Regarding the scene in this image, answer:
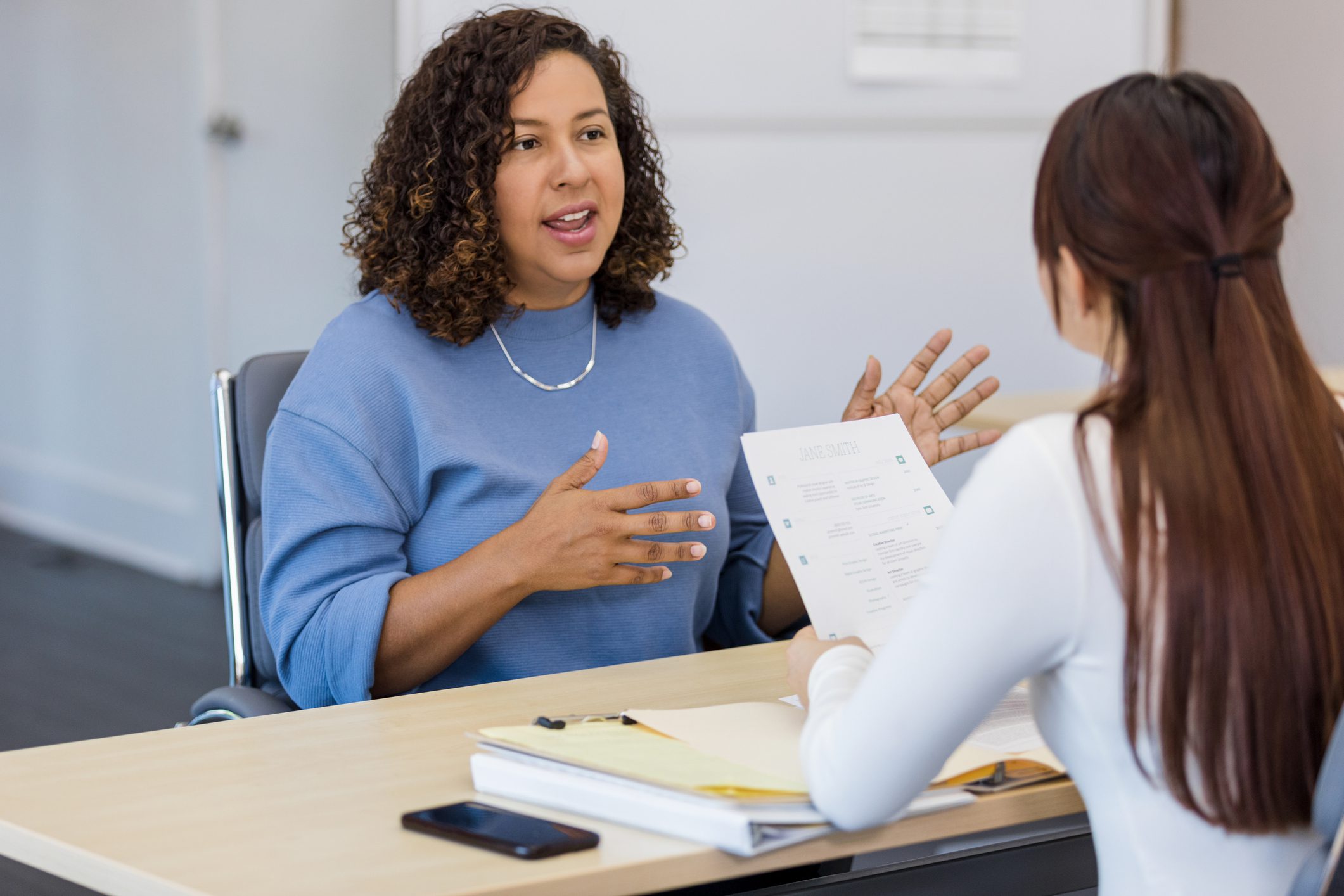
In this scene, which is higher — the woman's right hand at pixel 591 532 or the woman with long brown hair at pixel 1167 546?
the woman with long brown hair at pixel 1167 546

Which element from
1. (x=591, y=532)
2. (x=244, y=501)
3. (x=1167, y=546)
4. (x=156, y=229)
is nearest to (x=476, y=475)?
(x=591, y=532)

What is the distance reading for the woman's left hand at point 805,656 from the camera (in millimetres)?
1183

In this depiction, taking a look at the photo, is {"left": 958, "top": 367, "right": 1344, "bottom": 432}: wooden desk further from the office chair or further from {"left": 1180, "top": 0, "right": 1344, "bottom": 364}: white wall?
the office chair

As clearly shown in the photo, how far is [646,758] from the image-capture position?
1.05m

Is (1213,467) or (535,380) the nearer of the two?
(1213,467)

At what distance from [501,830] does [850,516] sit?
18.5 inches

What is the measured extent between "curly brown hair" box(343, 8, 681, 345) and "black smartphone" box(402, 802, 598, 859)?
2.43 feet

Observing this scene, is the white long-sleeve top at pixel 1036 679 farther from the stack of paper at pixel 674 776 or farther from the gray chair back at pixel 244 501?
the gray chair back at pixel 244 501

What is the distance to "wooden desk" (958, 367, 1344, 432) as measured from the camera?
2498 millimetres

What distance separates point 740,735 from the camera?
Answer: 1.14 m

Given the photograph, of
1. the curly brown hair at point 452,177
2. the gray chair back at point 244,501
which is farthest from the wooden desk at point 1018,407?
the gray chair back at point 244,501

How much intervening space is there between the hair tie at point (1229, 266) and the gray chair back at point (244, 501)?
115 cm

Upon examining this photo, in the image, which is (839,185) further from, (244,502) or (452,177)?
(244,502)

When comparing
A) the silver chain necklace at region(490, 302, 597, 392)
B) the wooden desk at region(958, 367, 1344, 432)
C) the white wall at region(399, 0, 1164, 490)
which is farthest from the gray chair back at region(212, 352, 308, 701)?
the white wall at region(399, 0, 1164, 490)
